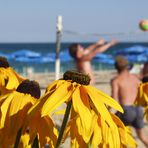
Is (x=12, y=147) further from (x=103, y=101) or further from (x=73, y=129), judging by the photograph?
(x=103, y=101)

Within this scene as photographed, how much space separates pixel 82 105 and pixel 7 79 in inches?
25.6

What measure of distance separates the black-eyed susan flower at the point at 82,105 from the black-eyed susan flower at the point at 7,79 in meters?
0.37

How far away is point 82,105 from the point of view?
153 cm

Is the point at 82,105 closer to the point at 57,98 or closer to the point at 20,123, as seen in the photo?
the point at 57,98

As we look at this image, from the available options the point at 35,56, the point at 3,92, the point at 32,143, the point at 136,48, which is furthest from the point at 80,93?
the point at 136,48

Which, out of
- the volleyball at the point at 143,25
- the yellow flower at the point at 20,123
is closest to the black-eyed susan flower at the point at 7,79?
the yellow flower at the point at 20,123

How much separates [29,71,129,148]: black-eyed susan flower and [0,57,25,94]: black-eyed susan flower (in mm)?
368

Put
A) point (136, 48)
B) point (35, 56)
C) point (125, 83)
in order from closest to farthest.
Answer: point (125, 83), point (35, 56), point (136, 48)

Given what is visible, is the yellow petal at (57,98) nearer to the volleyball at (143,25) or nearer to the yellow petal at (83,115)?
the yellow petal at (83,115)

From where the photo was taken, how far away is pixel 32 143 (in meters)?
1.61

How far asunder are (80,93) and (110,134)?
5.6 inches

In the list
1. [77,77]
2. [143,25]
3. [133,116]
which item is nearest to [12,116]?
[77,77]

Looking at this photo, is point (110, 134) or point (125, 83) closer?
point (110, 134)

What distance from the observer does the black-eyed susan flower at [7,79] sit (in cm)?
199
